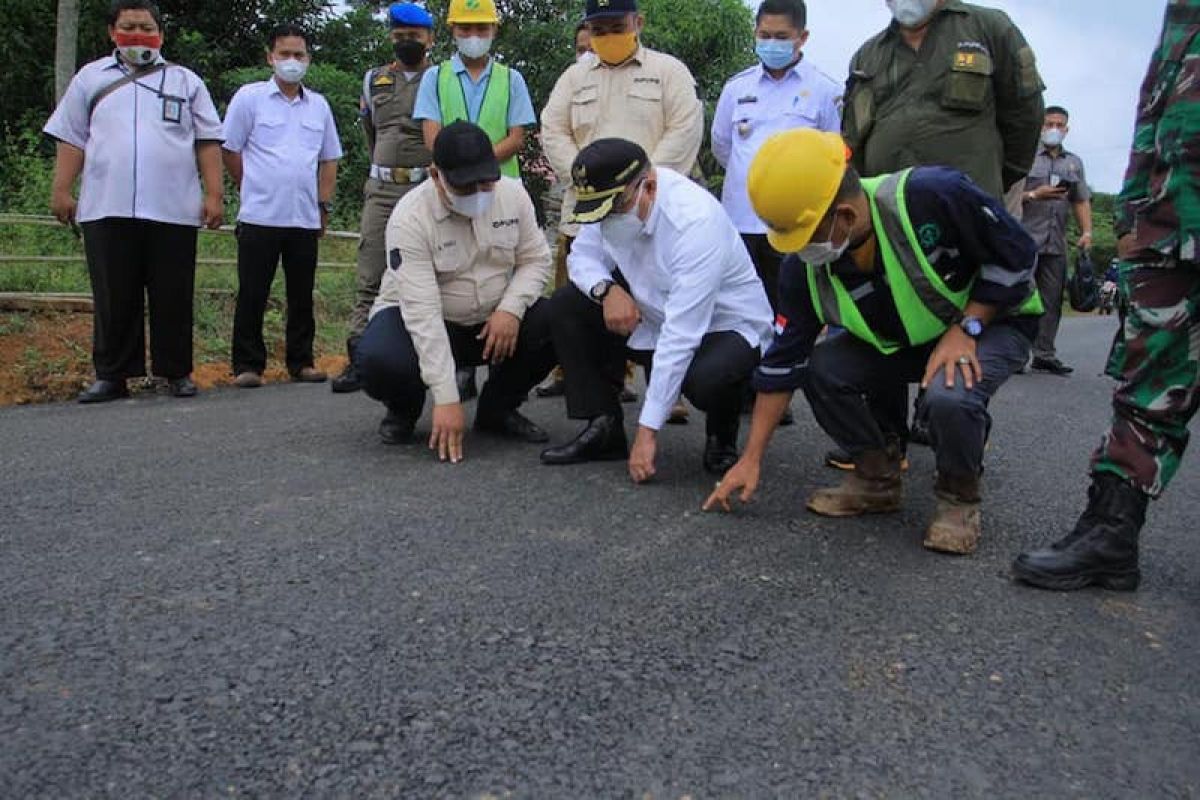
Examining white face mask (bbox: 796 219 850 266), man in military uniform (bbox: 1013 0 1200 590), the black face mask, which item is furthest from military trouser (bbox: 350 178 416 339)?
man in military uniform (bbox: 1013 0 1200 590)

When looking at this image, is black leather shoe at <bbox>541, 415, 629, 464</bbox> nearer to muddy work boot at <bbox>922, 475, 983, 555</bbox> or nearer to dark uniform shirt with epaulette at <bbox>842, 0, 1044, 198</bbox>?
muddy work boot at <bbox>922, 475, 983, 555</bbox>

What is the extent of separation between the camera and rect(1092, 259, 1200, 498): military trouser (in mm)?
2385

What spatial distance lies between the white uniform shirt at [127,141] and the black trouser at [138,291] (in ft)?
0.31

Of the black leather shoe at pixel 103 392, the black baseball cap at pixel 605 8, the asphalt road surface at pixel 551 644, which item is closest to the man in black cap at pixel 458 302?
the asphalt road surface at pixel 551 644

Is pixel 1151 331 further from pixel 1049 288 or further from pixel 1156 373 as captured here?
pixel 1049 288

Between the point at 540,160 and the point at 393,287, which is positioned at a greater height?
the point at 540,160

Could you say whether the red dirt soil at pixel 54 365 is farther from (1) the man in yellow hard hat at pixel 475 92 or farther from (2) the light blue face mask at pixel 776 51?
(2) the light blue face mask at pixel 776 51

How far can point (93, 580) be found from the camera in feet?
7.86

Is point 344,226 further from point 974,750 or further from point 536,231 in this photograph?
point 974,750

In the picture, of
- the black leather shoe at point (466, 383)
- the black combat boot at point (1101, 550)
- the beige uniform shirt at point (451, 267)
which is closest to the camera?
the black combat boot at point (1101, 550)

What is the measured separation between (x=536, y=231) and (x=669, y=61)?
1122 mm

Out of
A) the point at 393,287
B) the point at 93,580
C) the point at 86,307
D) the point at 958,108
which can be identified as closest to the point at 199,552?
the point at 93,580

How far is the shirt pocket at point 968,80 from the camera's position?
366cm

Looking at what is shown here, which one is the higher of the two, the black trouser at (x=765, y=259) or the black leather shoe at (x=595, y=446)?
the black trouser at (x=765, y=259)
